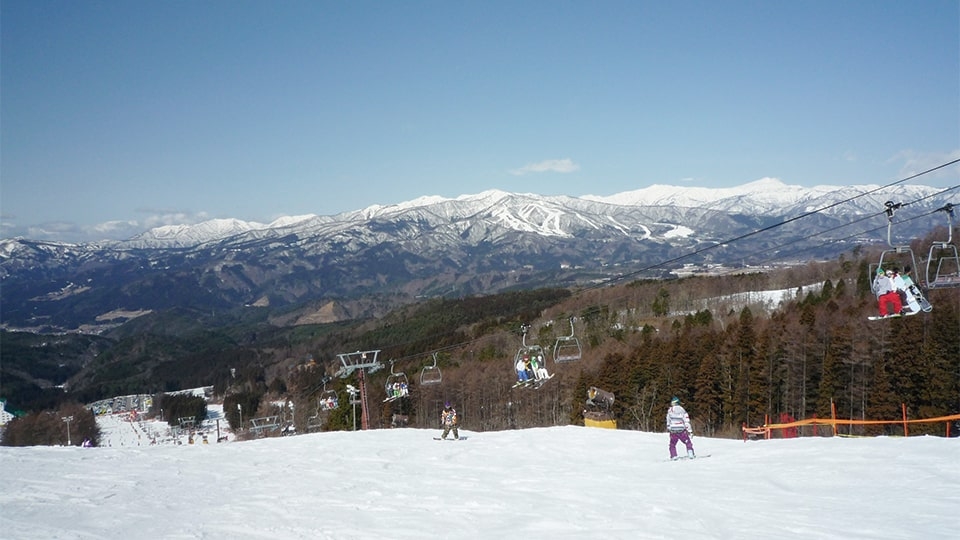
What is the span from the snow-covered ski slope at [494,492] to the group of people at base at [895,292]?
334 centimetres

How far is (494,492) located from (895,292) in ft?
34.0

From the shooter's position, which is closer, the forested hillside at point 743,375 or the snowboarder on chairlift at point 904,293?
the snowboarder on chairlift at point 904,293

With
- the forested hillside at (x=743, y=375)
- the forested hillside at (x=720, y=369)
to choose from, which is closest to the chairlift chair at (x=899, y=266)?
the forested hillside at (x=720, y=369)

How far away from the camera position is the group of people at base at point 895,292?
50.1 ft

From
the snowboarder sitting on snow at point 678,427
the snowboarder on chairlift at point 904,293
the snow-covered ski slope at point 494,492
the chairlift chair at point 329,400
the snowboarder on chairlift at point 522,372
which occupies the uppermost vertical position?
the snowboarder on chairlift at point 904,293

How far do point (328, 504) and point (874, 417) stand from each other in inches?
1875

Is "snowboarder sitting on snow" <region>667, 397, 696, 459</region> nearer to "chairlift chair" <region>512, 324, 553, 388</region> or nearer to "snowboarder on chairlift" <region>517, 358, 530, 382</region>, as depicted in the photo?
"chairlift chair" <region>512, 324, 553, 388</region>

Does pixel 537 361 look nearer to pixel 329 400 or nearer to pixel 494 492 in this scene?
pixel 494 492

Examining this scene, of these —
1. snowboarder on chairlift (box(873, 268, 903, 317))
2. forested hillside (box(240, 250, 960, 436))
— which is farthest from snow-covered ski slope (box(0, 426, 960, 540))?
forested hillside (box(240, 250, 960, 436))

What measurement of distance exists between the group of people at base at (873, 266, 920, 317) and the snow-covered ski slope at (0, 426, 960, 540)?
11.0ft

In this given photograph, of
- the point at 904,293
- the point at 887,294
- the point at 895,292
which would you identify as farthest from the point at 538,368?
the point at 904,293

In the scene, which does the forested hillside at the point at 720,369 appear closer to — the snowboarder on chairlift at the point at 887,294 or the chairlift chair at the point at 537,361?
the chairlift chair at the point at 537,361

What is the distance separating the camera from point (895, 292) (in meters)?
15.4

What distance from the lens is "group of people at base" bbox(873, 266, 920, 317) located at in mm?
15273
